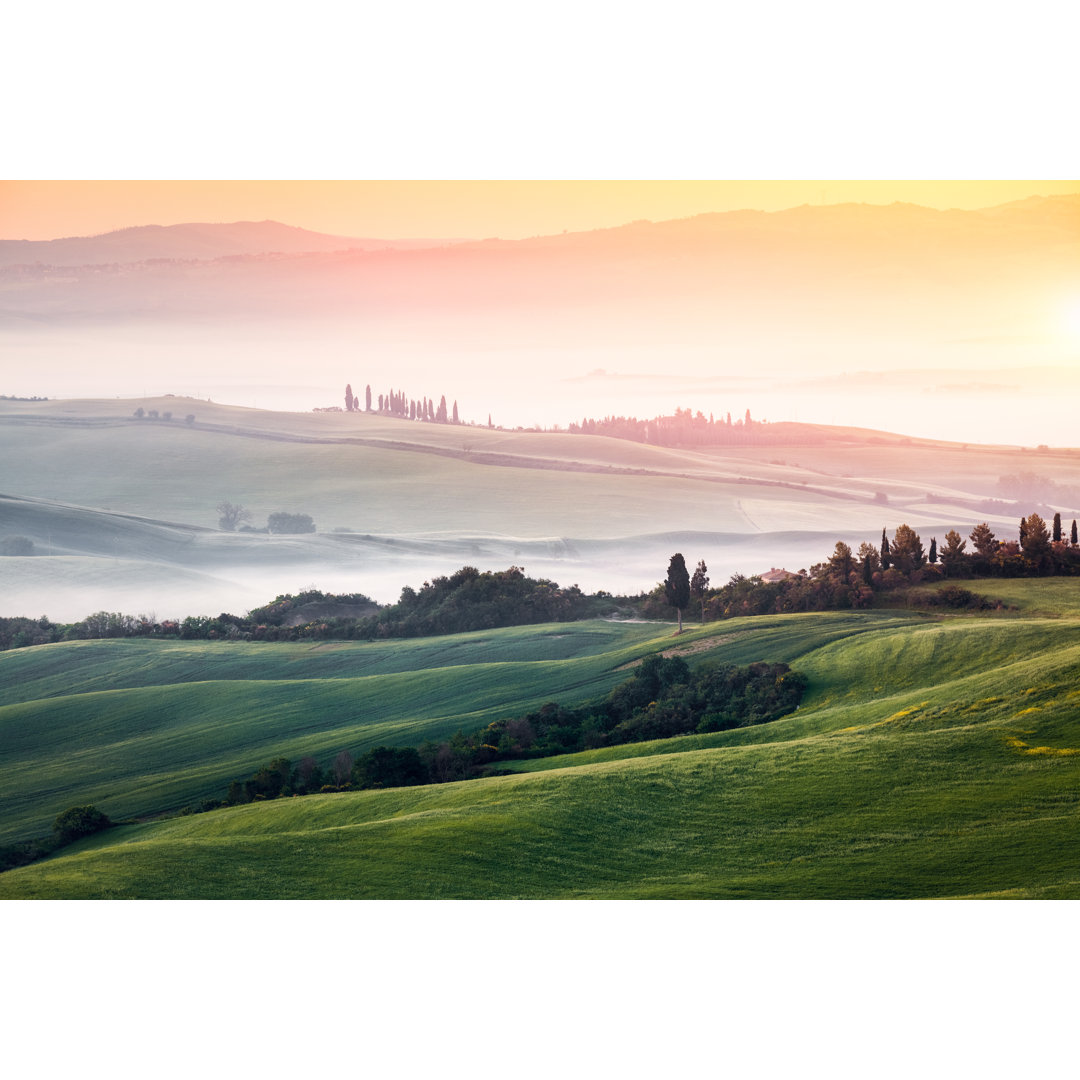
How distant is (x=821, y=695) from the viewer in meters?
8.33

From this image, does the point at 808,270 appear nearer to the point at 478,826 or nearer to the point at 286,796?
the point at 478,826

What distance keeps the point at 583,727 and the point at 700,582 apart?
167 centimetres

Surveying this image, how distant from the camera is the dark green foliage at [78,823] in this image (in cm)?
815

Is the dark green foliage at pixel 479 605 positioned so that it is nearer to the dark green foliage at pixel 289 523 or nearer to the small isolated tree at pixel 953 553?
the dark green foliage at pixel 289 523

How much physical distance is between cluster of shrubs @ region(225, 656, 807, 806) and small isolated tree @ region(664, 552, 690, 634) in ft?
1.92

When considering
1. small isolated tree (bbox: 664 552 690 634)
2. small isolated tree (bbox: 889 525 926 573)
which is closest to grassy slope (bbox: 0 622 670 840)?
small isolated tree (bbox: 664 552 690 634)

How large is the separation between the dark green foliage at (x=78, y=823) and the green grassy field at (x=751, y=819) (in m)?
0.09

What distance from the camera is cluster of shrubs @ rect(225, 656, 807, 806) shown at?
27.3 ft

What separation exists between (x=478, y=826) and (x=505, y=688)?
4.45 feet

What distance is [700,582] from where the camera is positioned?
908 cm

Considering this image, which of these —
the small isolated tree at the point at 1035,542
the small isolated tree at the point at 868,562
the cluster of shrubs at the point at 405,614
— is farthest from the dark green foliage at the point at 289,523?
the small isolated tree at the point at 1035,542

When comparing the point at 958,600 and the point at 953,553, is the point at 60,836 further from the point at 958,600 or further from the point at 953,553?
the point at 953,553

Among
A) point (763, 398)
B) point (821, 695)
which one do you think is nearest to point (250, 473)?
point (763, 398)

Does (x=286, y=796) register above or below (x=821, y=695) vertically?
below
